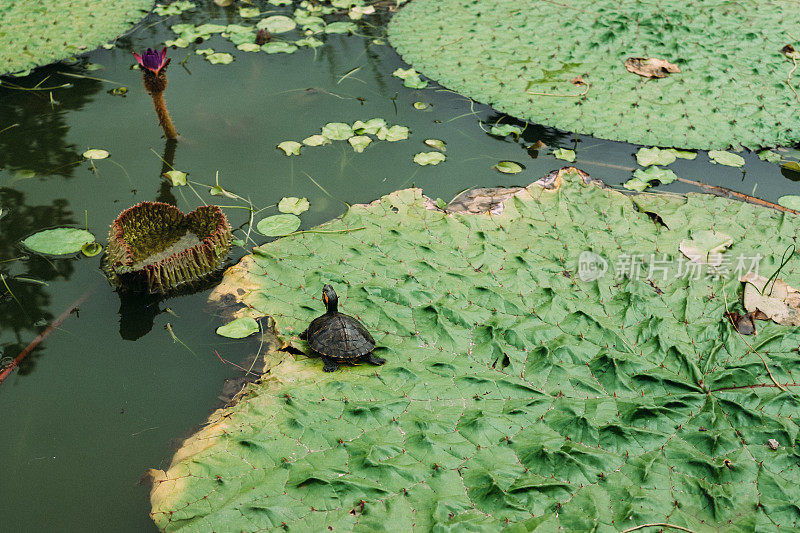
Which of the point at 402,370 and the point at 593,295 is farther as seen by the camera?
the point at 593,295

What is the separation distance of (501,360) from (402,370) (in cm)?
54

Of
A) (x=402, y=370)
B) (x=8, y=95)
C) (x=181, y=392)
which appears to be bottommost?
(x=181, y=392)

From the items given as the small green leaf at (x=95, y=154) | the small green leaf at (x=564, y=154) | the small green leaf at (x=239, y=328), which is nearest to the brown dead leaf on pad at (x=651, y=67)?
the small green leaf at (x=564, y=154)

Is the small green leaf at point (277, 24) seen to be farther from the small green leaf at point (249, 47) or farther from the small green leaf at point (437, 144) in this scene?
the small green leaf at point (437, 144)

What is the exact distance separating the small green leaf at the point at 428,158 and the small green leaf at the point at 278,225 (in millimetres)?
1236

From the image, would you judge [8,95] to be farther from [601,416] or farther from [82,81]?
[601,416]

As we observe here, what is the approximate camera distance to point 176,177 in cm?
478

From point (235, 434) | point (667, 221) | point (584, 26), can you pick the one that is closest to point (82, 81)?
point (235, 434)

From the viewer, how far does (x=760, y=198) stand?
4637 millimetres

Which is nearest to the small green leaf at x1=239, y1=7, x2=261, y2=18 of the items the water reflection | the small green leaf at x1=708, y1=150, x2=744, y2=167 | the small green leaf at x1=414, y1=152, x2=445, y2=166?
the water reflection

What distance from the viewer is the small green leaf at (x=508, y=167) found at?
4.93 metres

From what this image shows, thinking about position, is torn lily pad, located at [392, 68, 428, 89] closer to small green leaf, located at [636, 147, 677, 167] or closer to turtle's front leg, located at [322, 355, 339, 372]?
small green leaf, located at [636, 147, 677, 167]

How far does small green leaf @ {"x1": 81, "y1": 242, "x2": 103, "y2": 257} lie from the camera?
416 cm

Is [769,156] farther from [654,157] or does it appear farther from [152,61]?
[152,61]
